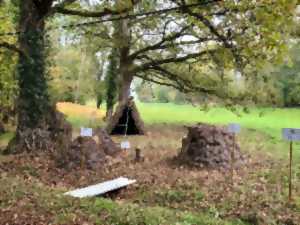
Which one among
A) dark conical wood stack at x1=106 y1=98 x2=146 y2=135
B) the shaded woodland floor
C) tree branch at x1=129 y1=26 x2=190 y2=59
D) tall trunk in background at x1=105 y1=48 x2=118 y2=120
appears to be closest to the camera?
the shaded woodland floor

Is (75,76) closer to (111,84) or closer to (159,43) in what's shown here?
(111,84)

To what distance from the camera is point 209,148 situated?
42.5ft

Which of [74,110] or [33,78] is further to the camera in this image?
[74,110]

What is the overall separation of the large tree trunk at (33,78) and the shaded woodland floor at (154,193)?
1.16 metres

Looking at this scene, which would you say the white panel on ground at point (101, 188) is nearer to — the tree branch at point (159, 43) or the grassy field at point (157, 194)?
the grassy field at point (157, 194)

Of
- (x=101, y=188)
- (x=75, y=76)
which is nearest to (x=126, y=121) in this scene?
(x=101, y=188)

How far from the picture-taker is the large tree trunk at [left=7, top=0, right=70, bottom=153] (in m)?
14.2

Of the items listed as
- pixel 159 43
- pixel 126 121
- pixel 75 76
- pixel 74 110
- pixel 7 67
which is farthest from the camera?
pixel 75 76

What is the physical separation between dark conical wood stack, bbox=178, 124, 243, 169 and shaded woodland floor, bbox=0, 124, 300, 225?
34 centimetres

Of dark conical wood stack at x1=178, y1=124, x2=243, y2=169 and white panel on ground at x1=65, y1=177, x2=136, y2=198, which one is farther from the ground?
dark conical wood stack at x1=178, y1=124, x2=243, y2=169

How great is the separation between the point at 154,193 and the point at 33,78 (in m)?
5.94

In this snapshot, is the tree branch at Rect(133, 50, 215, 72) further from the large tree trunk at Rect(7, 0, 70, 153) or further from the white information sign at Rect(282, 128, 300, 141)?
the white information sign at Rect(282, 128, 300, 141)

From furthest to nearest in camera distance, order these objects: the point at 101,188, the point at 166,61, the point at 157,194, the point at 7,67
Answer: the point at 166,61 < the point at 7,67 < the point at 157,194 < the point at 101,188

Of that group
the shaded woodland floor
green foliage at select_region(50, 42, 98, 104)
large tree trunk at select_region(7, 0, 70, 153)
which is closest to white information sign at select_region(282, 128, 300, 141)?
the shaded woodland floor
